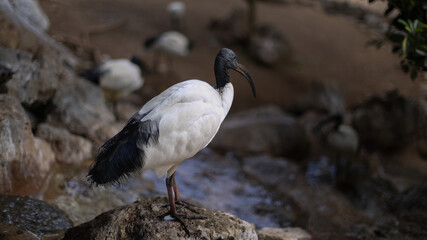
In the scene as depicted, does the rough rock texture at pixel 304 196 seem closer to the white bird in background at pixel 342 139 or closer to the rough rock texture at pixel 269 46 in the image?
the white bird in background at pixel 342 139

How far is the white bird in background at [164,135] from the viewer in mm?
3148

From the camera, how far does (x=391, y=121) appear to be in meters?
8.63

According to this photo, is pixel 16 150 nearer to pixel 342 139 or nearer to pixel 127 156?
pixel 127 156

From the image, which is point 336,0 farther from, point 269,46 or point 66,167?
point 66,167

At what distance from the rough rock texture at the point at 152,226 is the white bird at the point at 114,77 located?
4612mm

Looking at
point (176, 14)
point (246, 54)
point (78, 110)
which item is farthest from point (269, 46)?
point (78, 110)

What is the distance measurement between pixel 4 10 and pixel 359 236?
5.01m

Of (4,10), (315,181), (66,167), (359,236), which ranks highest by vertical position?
(4,10)

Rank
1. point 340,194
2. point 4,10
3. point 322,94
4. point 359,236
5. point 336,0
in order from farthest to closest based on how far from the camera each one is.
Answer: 1. point 336,0
2. point 322,94
3. point 340,194
4. point 4,10
5. point 359,236

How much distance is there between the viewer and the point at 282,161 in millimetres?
7496

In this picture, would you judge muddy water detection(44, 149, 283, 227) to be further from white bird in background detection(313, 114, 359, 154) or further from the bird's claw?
white bird in background detection(313, 114, 359, 154)

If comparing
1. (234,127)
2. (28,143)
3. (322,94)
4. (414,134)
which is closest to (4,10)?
(28,143)

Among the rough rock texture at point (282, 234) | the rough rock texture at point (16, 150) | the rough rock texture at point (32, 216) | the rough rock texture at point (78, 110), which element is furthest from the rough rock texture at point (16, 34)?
the rough rock texture at point (282, 234)

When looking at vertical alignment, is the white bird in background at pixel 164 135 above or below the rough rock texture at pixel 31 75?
above
